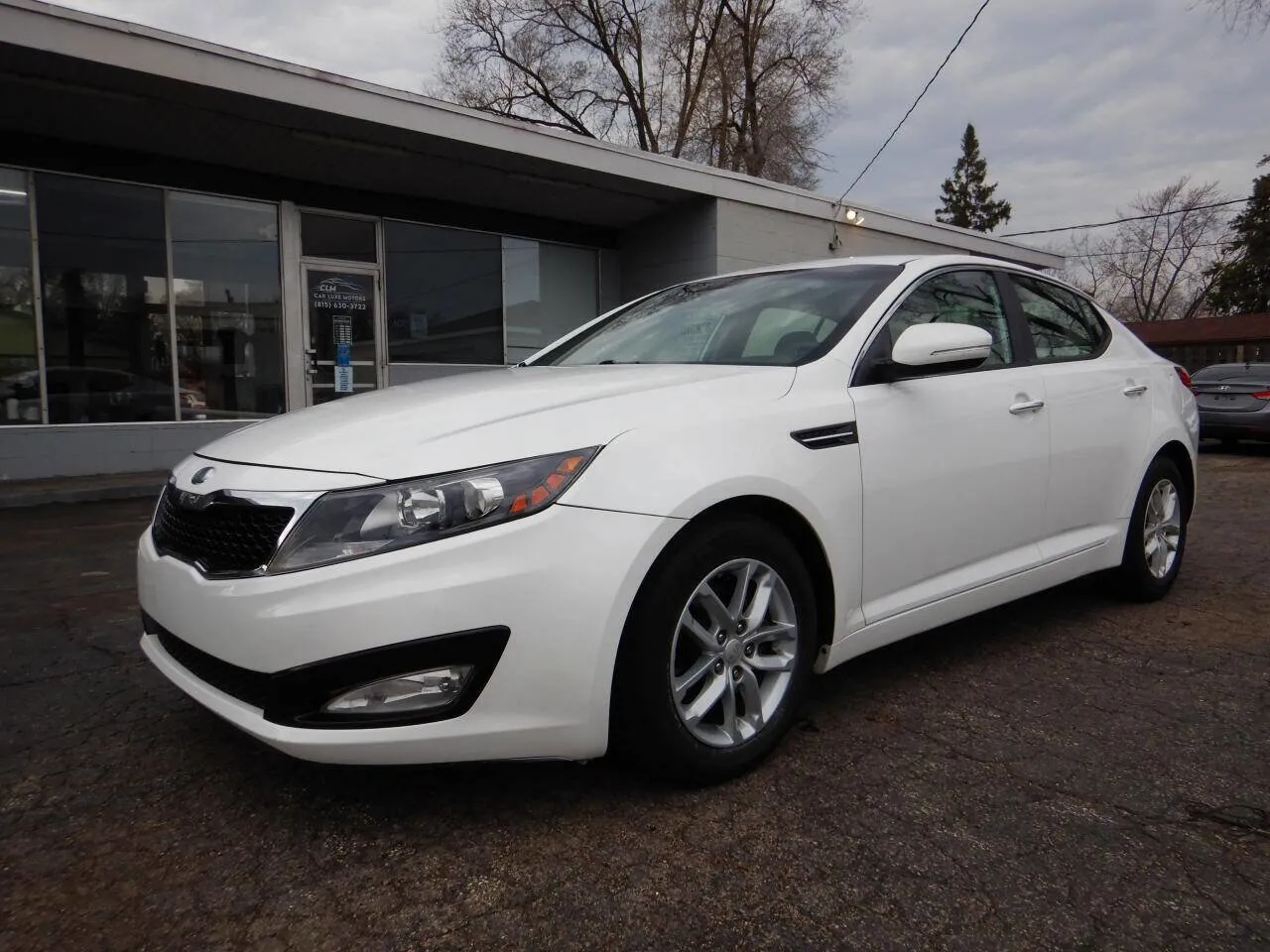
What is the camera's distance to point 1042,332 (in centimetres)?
361

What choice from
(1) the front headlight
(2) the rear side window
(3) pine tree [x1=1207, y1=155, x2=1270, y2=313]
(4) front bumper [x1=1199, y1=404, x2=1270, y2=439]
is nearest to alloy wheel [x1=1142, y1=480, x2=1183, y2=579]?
(2) the rear side window

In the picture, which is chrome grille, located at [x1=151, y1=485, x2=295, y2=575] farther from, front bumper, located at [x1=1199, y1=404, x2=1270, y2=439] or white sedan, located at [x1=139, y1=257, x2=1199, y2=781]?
front bumper, located at [x1=1199, y1=404, x2=1270, y2=439]

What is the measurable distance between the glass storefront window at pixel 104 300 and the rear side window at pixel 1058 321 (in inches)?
346

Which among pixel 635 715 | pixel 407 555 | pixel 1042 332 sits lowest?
pixel 635 715

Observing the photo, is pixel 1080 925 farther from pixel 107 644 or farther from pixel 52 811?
pixel 107 644

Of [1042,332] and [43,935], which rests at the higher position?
[1042,332]

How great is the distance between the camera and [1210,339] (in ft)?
93.1

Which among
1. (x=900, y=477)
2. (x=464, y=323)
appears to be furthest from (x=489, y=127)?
(x=900, y=477)

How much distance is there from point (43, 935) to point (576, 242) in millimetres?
11644

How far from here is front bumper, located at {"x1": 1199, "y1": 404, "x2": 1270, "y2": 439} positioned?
37.3ft

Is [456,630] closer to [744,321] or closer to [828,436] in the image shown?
[828,436]

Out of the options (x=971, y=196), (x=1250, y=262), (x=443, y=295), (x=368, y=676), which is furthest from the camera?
(x=971, y=196)

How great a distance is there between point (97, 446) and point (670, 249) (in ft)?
24.0

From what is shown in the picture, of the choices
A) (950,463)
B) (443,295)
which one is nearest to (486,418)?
(950,463)
